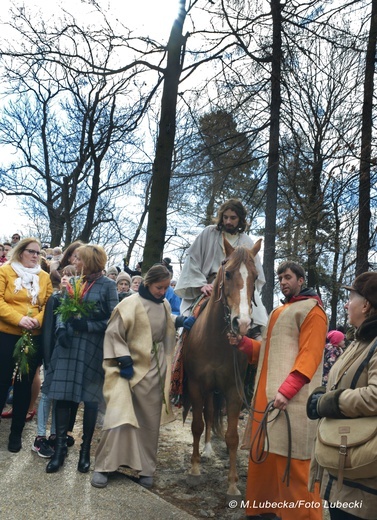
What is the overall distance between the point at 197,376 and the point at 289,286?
1563 mm

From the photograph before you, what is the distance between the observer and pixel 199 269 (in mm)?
5586

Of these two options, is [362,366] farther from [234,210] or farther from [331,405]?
[234,210]

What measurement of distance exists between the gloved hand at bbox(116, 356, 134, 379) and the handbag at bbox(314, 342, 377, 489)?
85.2 inches

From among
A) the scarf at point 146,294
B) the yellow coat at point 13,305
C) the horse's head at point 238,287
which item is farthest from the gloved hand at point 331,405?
the yellow coat at point 13,305

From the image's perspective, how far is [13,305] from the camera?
4742 mm

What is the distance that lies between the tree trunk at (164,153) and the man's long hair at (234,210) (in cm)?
313

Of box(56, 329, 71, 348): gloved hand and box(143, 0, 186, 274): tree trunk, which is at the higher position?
box(143, 0, 186, 274): tree trunk

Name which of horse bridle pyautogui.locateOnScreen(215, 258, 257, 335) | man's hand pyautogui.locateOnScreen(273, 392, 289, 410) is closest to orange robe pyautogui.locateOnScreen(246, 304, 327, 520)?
man's hand pyautogui.locateOnScreen(273, 392, 289, 410)

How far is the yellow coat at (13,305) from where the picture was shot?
4613mm

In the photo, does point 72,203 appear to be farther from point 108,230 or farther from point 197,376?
point 197,376

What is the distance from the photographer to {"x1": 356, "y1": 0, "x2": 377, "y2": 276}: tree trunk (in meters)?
8.82

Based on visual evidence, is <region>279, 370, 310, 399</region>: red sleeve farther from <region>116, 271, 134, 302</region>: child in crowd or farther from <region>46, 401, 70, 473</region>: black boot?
<region>116, 271, 134, 302</region>: child in crowd

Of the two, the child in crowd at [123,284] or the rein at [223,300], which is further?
the child in crowd at [123,284]

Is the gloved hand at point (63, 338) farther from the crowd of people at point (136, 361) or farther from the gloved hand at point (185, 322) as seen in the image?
the gloved hand at point (185, 322)
